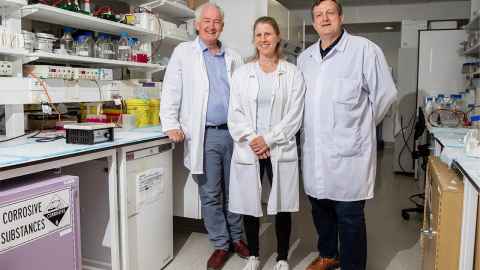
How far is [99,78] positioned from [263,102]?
1054 mm

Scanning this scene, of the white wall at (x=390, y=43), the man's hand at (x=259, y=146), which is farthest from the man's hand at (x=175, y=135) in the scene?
the white wall at (x=390, y=43)

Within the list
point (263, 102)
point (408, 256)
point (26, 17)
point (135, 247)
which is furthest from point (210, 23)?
point (408, 256)

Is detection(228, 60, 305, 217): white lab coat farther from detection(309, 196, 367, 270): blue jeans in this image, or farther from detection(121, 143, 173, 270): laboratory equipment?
detection(121, 143, 173, 270): laboratory equipment

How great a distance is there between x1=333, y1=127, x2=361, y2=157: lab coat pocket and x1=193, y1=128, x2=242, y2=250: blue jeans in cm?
67

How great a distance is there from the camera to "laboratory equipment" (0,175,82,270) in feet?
4.65

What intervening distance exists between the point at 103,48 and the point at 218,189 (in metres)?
1.15

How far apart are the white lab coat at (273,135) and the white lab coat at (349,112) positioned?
125 millimetres

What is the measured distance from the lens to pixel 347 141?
1.99 m

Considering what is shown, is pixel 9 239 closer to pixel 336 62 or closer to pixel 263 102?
pixel 263 102

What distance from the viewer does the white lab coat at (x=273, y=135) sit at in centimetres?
211

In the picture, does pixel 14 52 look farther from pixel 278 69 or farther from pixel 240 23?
pixel 240 23

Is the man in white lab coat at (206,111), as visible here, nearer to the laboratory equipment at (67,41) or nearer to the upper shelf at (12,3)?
the laboratory equipment at (67,41)

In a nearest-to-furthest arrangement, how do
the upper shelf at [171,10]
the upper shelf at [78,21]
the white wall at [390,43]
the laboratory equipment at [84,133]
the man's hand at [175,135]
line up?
the laboratory equipment at [84,133] → the upper shelf at [78,21] → the man's hand at [175,135] → the upper shelf at [171,10] → the white wall at [390,43]

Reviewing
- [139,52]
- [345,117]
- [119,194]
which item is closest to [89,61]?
[139,52]
